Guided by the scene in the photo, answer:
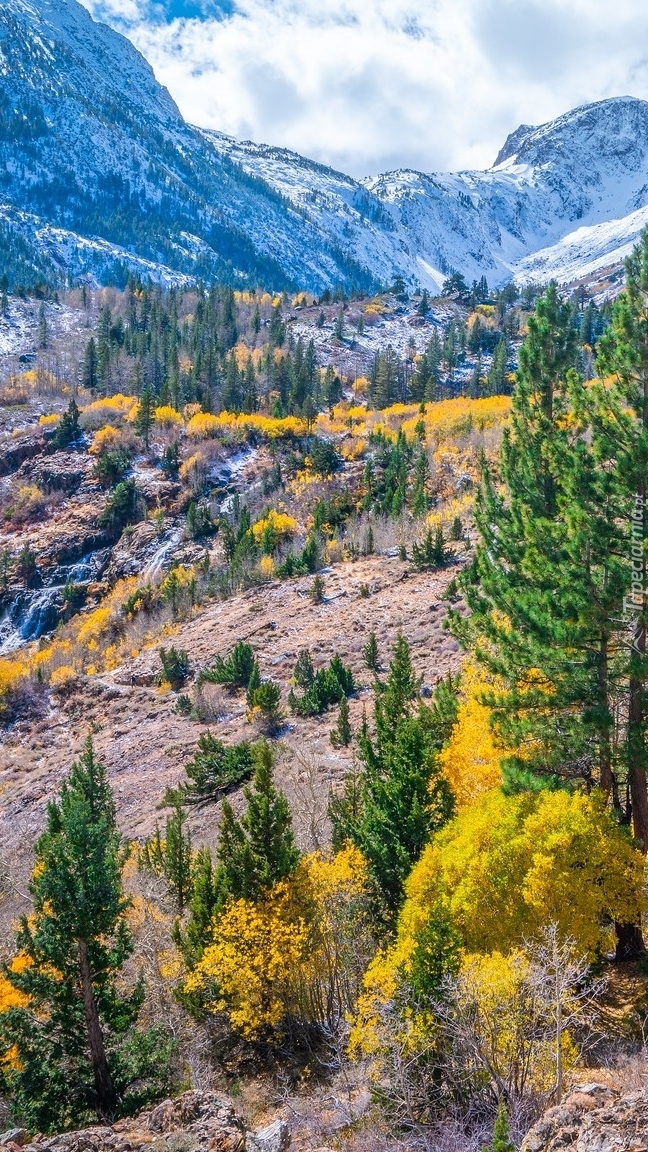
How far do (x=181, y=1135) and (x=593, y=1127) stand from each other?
607 cm

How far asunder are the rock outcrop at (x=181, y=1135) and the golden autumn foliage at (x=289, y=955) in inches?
322

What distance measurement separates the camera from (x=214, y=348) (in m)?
115

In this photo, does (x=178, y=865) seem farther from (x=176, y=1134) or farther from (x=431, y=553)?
(x=431, y=553)

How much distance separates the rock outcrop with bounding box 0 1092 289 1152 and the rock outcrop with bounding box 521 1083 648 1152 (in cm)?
446

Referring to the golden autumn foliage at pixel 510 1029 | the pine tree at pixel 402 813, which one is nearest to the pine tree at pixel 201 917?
the pine tree at pixel 402 813

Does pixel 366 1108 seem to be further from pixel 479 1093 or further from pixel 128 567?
pixel 128 567

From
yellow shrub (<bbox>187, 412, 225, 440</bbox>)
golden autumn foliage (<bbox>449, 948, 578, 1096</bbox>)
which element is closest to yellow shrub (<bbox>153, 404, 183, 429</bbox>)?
yellow shrub (<bbox>187, 412, 225, 440</bbox>)

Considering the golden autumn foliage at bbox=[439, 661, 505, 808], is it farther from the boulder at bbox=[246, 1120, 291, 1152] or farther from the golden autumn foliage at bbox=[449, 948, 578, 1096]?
the boulder at bbox=[246, 1120, 291, 1152]

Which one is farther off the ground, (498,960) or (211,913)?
(498,960)

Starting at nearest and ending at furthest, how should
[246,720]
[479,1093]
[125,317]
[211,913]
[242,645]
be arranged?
[479,1093], [211,913], [246,720], [242,645], [125,317]

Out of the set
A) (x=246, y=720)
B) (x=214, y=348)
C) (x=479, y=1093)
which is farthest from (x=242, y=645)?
(x=214, y=348)

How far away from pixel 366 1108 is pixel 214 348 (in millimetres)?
114874

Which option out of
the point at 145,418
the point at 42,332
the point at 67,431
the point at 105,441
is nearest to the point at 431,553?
the point at 145,418

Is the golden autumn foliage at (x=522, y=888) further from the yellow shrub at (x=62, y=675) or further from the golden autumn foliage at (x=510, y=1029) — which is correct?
the yellow shrub at (x=62, y=675)
